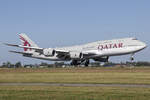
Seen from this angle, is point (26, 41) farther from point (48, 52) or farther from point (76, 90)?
point (76, 90)

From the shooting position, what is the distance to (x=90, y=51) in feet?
249

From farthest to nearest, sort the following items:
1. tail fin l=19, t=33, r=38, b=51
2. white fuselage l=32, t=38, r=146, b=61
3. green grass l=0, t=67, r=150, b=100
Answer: tail fin l=19, t=33, r=38, b=51
white fuselage l=32, t=38, r=146, b=61
green grass l=0, t=67, r=150, b=100

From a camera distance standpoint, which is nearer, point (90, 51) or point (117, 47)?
point (117, 47)

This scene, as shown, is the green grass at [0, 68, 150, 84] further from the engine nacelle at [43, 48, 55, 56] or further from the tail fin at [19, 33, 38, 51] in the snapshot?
the tail fin at [19, 33, 38, 51]

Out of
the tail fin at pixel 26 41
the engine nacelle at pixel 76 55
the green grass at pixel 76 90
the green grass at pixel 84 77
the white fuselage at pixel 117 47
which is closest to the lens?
the green grass at pixel 76 90

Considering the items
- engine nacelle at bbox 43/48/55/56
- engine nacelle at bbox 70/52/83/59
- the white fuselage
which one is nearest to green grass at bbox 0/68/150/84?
the white fuselage

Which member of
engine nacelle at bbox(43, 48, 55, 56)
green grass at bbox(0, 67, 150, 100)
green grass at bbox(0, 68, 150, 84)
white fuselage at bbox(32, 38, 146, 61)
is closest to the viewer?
green grass at bbox(0, 67, 150, 100)

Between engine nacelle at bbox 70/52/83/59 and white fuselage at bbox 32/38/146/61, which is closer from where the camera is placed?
white fuselage at bbox 32/38/146/61

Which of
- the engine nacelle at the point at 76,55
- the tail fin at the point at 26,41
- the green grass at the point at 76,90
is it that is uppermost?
the tail fin at the point at 26,41

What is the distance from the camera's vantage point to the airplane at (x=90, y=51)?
71000 millimetres

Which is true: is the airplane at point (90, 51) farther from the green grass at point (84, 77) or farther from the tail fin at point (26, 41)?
the green grass at point (84, 77)

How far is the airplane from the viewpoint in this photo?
7100 cm

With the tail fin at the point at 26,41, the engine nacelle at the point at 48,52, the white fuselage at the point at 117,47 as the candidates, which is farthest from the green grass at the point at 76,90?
the tail fin at the point at 26,41

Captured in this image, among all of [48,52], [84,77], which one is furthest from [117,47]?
[84,77]
